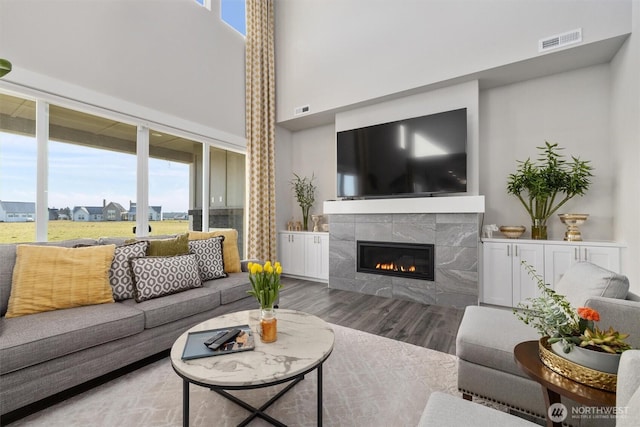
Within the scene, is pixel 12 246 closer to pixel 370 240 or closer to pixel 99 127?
pixel 99 127

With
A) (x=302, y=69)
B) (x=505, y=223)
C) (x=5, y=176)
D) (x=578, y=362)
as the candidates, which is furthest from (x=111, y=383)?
(x=302, y=69)

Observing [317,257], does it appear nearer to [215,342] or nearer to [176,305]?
[176,305]

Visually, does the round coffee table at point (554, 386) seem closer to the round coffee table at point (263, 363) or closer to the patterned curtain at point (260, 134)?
the round coffee table at point (263, 363)

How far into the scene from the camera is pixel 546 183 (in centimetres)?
314

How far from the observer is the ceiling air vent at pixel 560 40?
9.44 feet

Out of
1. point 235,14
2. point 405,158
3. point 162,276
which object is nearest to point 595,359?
point 162,276

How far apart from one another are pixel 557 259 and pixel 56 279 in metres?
4.66

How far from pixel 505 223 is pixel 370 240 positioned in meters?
1.81

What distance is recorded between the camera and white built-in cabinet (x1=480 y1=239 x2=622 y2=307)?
2.87m

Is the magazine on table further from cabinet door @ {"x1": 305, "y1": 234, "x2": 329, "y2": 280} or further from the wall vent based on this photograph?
the wall vent

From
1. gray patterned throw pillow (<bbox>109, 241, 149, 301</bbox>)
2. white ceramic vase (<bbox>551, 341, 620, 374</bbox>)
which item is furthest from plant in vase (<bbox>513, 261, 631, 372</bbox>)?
gray patterned throw pillow (<bbox>109, 241, 149, 301</bbox>)

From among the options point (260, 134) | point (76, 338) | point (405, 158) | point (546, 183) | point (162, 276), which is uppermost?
point (260, 134)

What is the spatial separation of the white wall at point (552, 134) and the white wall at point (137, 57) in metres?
3.85

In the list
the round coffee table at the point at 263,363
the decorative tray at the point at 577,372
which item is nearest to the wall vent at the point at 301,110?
the round coffee table at the point at 263,363
